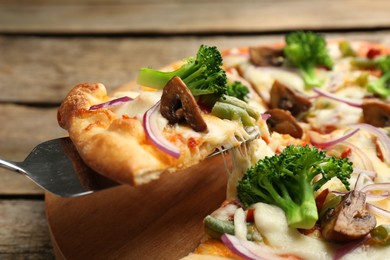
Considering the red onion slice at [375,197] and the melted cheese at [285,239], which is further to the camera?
the red onion slice at [375,197]

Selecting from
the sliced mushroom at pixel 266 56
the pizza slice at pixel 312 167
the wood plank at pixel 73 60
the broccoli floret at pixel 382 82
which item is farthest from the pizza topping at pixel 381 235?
the wood plank at pixel 73 60

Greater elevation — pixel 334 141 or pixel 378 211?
pixel 334 141

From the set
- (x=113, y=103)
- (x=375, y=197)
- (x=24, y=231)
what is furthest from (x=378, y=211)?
(x=24, y=231)

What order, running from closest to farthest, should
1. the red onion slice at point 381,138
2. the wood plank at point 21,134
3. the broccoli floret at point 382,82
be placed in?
the red onion slice at point 381,138 → the broccoli floret at point 382,82 → the wood plank at point 21,134

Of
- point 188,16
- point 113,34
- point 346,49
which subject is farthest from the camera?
point 188,16

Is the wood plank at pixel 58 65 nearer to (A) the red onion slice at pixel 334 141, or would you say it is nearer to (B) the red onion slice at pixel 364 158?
(A) the red onion slice at pixel 334 141

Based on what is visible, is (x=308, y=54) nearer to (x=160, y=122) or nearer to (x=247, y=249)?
(x=160, y=122)

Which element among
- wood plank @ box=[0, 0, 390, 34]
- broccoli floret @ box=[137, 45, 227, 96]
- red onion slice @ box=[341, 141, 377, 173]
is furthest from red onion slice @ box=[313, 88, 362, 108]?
wood plank @ box=[0, 0, 390, 34]

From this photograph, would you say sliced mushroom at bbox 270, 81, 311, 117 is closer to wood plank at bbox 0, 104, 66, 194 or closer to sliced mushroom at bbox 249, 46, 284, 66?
sliced mushroom at bbox 249, 46, 284, 66
